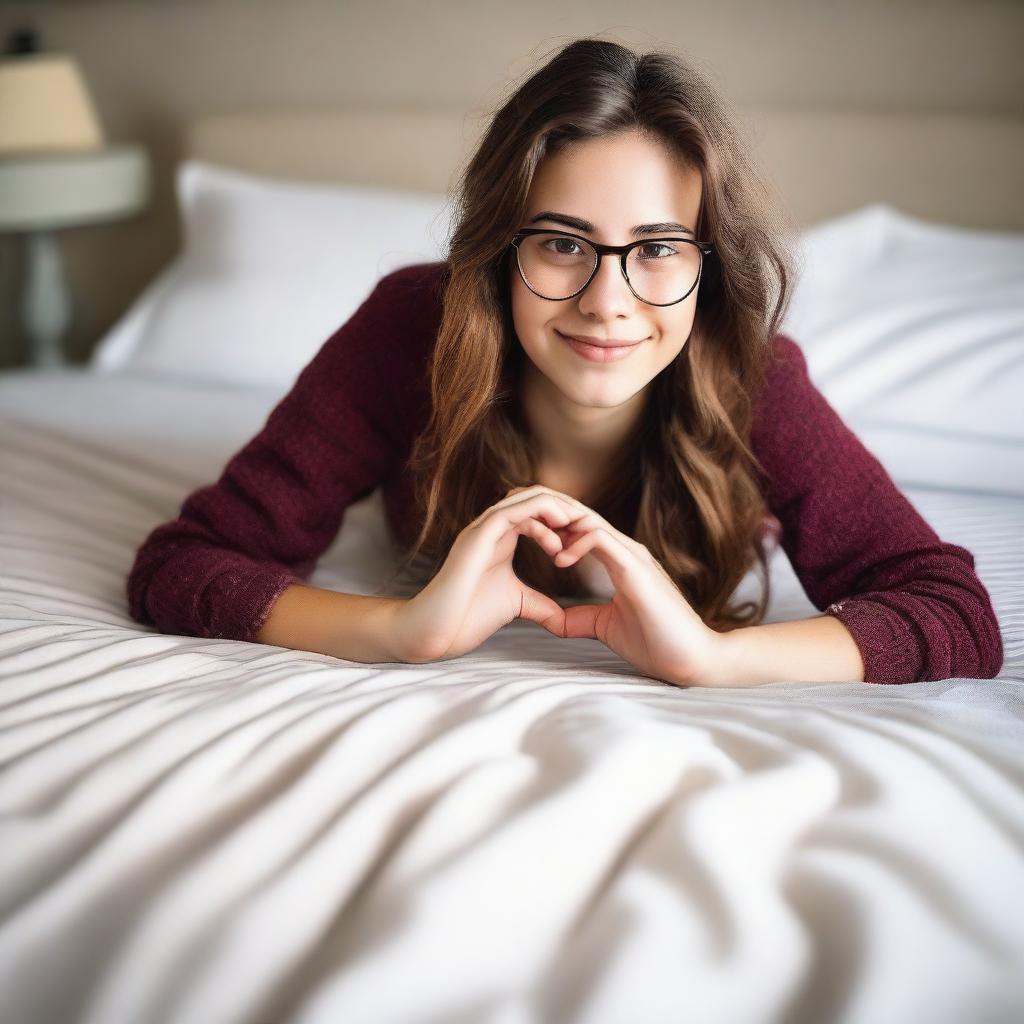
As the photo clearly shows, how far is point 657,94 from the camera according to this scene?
1.05 metres

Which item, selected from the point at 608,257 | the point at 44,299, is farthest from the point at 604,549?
the point at 44,299

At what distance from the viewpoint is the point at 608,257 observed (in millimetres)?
1038

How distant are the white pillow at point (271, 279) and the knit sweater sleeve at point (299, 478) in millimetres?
887

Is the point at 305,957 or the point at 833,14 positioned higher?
the point at 833,14

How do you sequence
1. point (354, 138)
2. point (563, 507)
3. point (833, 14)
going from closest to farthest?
point (563, 507) < point (833, 14) < point (354, 138)

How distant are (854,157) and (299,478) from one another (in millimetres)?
1585

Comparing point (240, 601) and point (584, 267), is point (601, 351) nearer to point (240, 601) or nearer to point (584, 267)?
point (584, 267)

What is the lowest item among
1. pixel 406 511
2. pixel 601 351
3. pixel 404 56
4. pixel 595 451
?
pixel 406 511

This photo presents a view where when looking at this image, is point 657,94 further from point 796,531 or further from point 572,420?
point 796,531

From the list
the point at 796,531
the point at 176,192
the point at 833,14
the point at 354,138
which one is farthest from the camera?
the point at 176,192

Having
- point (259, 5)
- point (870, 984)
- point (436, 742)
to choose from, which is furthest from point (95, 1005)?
point (259, 5)

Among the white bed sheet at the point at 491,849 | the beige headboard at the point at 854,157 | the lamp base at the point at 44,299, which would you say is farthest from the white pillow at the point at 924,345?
the lamp base at the point at 44,299

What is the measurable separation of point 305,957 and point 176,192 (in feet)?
9.48

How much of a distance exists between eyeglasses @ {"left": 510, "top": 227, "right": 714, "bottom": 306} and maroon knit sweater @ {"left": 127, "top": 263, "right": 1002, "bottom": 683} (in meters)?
0.21
